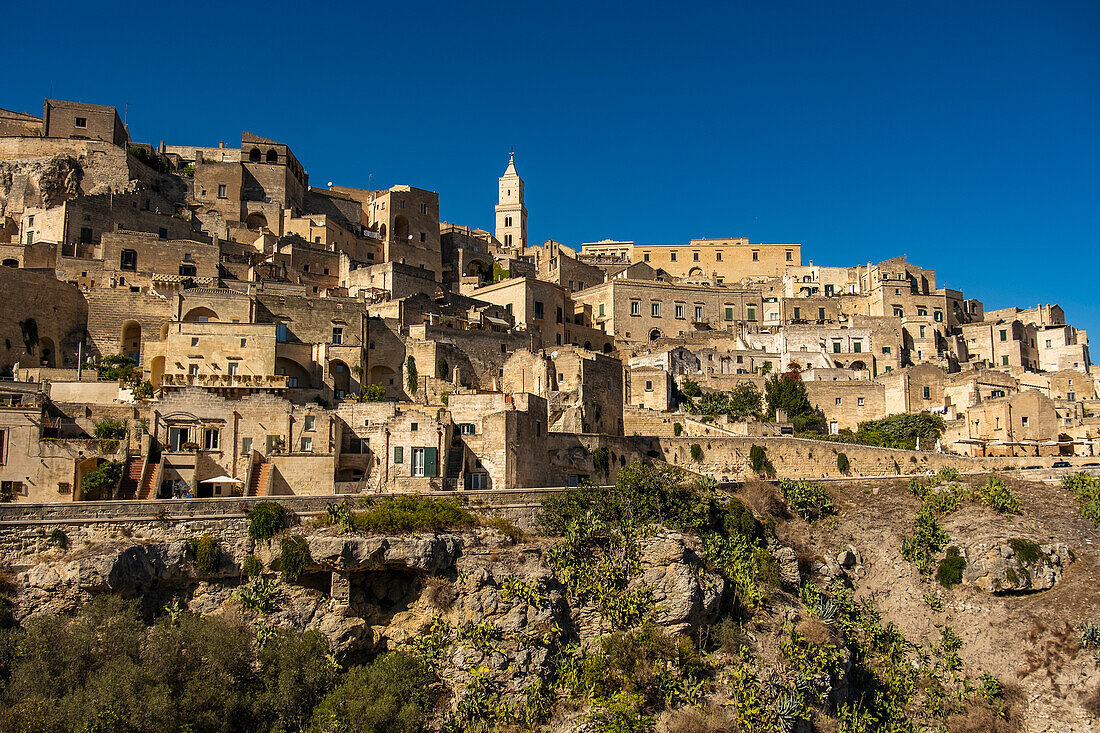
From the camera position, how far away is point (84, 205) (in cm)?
4984

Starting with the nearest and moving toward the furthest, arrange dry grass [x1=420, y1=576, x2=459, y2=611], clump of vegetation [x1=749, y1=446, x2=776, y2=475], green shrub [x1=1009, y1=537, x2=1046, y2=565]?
1. dry grass [x1=420, y1=576, x2=459, y2=611]
2. green shrub [x1=1009, y1=537, x2=1046, y2=565]
3. clump of vegetation [x1=749, y1=446, x2=776, y2=475]

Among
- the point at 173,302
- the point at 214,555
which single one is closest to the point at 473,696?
the point at 214,555

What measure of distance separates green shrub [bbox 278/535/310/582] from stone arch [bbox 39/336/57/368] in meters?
21.4

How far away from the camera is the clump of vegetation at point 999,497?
35.5m

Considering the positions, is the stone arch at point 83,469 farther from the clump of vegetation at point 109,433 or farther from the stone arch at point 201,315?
the stone arch at point 201,315

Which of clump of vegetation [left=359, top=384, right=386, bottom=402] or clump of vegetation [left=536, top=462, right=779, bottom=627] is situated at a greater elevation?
clump of vegetation [left=359, top=384, right=386, bottom=402]

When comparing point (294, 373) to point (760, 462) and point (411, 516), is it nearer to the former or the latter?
point (411, 516)

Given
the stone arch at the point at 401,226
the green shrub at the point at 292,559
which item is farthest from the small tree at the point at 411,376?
the stone arch at the point at 401,226

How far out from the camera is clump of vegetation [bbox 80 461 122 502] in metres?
29.0

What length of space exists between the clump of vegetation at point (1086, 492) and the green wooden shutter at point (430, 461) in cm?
2436

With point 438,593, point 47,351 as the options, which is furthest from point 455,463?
point 47,351

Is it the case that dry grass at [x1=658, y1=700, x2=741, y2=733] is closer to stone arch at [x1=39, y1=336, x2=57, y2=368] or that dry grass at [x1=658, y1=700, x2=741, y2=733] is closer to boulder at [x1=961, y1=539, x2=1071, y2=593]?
boulder at [x1=961, y1=539, x2=1071, y2=593]

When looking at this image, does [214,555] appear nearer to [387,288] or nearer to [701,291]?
[387,288]

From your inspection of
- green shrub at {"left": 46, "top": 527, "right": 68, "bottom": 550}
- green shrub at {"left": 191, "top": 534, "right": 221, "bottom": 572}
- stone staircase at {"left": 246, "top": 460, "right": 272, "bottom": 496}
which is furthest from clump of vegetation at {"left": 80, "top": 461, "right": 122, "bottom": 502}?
green shrub at {"left": 191, "top": 534, "right": 221, "bottom": 572}
